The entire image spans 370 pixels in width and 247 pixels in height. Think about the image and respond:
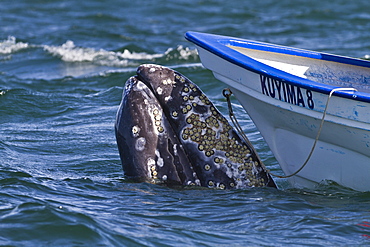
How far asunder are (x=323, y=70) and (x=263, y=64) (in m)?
1.42

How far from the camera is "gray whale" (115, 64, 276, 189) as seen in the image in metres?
5.06

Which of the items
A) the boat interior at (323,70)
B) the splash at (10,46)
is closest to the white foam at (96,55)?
the splash at (10,46)

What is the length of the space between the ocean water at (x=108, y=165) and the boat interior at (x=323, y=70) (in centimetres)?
101

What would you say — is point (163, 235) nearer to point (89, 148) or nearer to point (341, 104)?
point (341, 104)

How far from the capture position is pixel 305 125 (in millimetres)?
5012

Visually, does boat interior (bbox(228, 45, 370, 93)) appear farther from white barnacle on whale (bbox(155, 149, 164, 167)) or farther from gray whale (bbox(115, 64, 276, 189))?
white barnacle on whale (bbox(155, 149, 164, 167))

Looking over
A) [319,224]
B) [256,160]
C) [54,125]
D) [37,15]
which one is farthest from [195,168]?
[37,15]

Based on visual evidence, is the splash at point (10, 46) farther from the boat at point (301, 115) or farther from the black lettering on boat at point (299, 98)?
the black lettering on boat at point (299, 98)

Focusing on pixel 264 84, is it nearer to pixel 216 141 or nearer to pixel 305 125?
pixel 305 125

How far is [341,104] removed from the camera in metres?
4.61

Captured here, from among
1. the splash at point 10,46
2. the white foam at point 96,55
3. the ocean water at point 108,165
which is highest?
the splash at point 10,46

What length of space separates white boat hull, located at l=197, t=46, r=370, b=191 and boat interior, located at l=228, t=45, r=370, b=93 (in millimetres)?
871

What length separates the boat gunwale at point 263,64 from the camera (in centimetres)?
461

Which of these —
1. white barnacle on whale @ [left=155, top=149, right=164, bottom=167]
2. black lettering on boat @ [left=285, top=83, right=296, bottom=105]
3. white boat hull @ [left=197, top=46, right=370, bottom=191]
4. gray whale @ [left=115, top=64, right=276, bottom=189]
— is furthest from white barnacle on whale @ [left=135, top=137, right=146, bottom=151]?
black lettering on boat @ [left=285, top=83, right=296, bottom=105]
